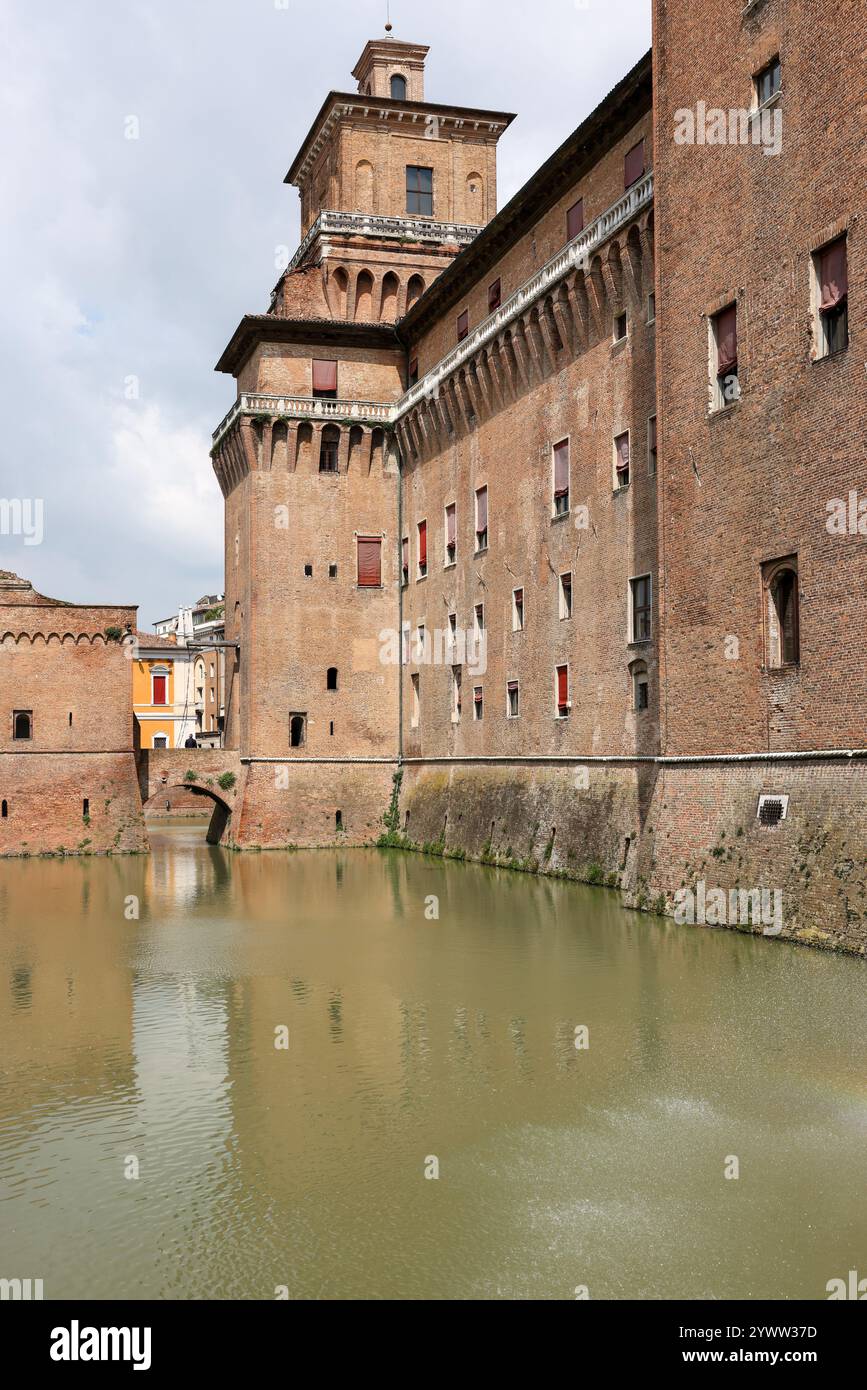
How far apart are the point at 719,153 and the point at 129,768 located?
2309cm

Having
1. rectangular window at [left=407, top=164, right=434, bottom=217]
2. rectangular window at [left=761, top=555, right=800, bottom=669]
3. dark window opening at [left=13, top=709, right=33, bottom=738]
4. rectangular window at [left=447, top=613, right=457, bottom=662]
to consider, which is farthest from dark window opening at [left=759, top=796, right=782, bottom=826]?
rectangular window at [left=407, top=164, right=434, bottom=217]

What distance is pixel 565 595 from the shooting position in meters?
28.2

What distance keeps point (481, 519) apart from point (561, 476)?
16.5 feet

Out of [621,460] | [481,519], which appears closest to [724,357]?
[621,460]

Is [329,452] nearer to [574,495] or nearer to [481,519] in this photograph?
[481,519]

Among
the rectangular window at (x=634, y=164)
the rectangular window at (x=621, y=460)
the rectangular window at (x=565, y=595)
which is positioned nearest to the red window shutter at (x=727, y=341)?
the rectangular window at (x=621, y=460)

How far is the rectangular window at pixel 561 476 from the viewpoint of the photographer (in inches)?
1110

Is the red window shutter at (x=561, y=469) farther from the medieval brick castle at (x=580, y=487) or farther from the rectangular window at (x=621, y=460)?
the rectangular window at (x=621, y=460)

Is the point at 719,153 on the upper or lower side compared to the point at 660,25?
lower

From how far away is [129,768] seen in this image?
3578cm

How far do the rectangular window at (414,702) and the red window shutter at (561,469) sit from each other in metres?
10.1
